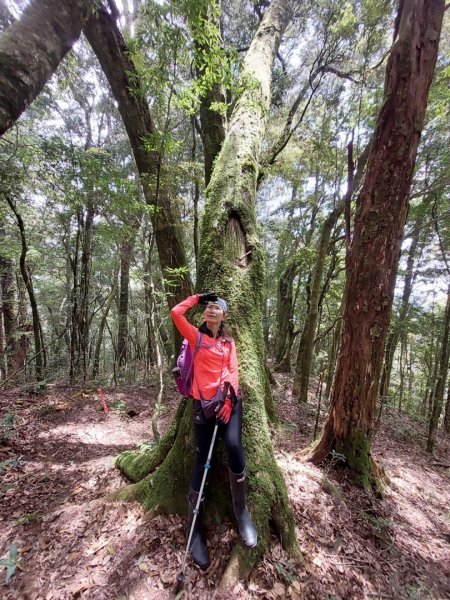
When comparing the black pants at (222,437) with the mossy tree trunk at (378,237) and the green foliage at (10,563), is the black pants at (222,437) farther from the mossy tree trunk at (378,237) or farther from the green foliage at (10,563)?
the mossy tree trunk at (378,237)

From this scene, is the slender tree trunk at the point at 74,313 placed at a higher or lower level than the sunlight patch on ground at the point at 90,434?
higher

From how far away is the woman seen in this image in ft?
8.93

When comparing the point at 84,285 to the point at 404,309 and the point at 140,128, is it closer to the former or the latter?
the point at 140,128

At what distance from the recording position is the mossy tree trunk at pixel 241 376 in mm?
2898

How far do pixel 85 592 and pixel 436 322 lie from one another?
44.4 ft

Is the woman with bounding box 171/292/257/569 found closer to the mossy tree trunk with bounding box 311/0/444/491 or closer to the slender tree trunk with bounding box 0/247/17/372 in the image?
the mossy tree trunk with bounding box 311/0/444/491

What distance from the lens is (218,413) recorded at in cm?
280

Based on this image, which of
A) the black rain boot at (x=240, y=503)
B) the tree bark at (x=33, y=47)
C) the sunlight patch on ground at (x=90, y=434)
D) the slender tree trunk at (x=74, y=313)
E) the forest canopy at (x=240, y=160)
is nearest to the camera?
the tree bark at (x=33, y=47)

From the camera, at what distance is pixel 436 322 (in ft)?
38.5

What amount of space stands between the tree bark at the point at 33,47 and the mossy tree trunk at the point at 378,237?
3.70 m

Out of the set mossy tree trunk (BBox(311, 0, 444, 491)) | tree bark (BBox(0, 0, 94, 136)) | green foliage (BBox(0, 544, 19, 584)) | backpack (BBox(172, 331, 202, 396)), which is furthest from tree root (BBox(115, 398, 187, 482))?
tree bark (BBox(0, 0, 94, 136))

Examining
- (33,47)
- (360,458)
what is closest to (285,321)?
(360,458)

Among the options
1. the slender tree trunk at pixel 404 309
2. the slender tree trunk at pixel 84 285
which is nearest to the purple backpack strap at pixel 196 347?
the slender tree trunk at pixel 84 285

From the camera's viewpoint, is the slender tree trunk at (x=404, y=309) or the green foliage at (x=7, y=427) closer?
the green foliage at (x=7, y=427)
